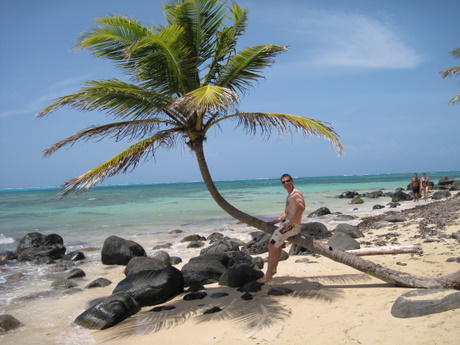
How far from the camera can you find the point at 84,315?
602 cm

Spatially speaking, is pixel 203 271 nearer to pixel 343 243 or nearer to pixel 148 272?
pixel 148 272

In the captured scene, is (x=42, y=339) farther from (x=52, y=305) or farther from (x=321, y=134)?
(x=321, y=134)

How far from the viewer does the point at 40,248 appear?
12000 millimetres

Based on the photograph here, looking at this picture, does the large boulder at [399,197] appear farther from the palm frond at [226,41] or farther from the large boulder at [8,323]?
the large boulder at [8,323]

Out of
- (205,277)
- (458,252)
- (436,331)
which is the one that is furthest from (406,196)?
(436,331)

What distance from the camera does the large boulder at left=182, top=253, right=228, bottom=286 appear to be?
300 inches

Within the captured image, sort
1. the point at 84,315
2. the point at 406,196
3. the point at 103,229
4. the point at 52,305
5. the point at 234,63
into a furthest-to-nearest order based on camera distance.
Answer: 1. the point at 406,196
2. the point at 103,229
3. the point at 52,305
4. the point at 234,63
5. the point at 84,315

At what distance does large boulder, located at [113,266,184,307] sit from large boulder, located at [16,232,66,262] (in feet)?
19.8

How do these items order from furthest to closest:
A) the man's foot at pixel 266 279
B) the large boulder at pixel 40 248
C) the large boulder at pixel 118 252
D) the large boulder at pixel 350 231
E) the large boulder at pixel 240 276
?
the large boulder at pixel 40 248, the large boulder at pixel 350 231, the large boulder at pixel 118 252, the large boulder at pixel 240 276, the man's foot at pixel 266 279

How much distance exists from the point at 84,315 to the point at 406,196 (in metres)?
26.5

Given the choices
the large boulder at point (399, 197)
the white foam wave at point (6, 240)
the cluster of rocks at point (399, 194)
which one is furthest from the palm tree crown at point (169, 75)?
the large boulder at point (399, 197)

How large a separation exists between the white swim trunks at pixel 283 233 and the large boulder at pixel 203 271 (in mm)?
2139

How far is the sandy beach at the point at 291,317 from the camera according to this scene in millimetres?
4141

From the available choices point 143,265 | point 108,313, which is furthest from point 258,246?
point 108,313
